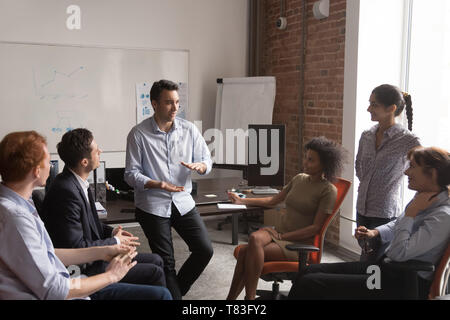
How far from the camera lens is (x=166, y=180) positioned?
9.94 ft

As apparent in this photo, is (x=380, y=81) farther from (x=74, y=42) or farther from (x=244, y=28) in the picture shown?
(x=74, y=42)

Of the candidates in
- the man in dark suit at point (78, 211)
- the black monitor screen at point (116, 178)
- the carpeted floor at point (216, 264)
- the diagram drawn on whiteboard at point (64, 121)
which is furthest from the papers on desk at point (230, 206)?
the diagram drawn on whiteboard at point (64, 121)

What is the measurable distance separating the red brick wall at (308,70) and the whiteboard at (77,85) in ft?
3.62

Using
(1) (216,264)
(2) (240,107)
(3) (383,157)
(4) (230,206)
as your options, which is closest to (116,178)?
(4) (230,206)

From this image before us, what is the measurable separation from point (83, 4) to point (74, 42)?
41cm

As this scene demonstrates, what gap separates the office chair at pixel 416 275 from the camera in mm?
2064

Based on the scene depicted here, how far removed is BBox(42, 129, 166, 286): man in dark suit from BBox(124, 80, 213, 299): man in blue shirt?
442 mm

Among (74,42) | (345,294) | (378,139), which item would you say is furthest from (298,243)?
(74,42)

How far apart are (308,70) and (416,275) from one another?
312 cm

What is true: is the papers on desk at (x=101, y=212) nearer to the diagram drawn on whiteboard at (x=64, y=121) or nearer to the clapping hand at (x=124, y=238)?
the clapping hand at (x=124, y=238)

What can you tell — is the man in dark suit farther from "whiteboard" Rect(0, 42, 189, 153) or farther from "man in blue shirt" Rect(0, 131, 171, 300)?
"whiteboard" Rect(0, 42, 189, 153)

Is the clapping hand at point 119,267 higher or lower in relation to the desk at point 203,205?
→ higher

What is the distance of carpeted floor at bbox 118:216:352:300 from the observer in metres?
3.54

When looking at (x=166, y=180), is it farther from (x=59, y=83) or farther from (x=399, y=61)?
(x=399, y=61)
